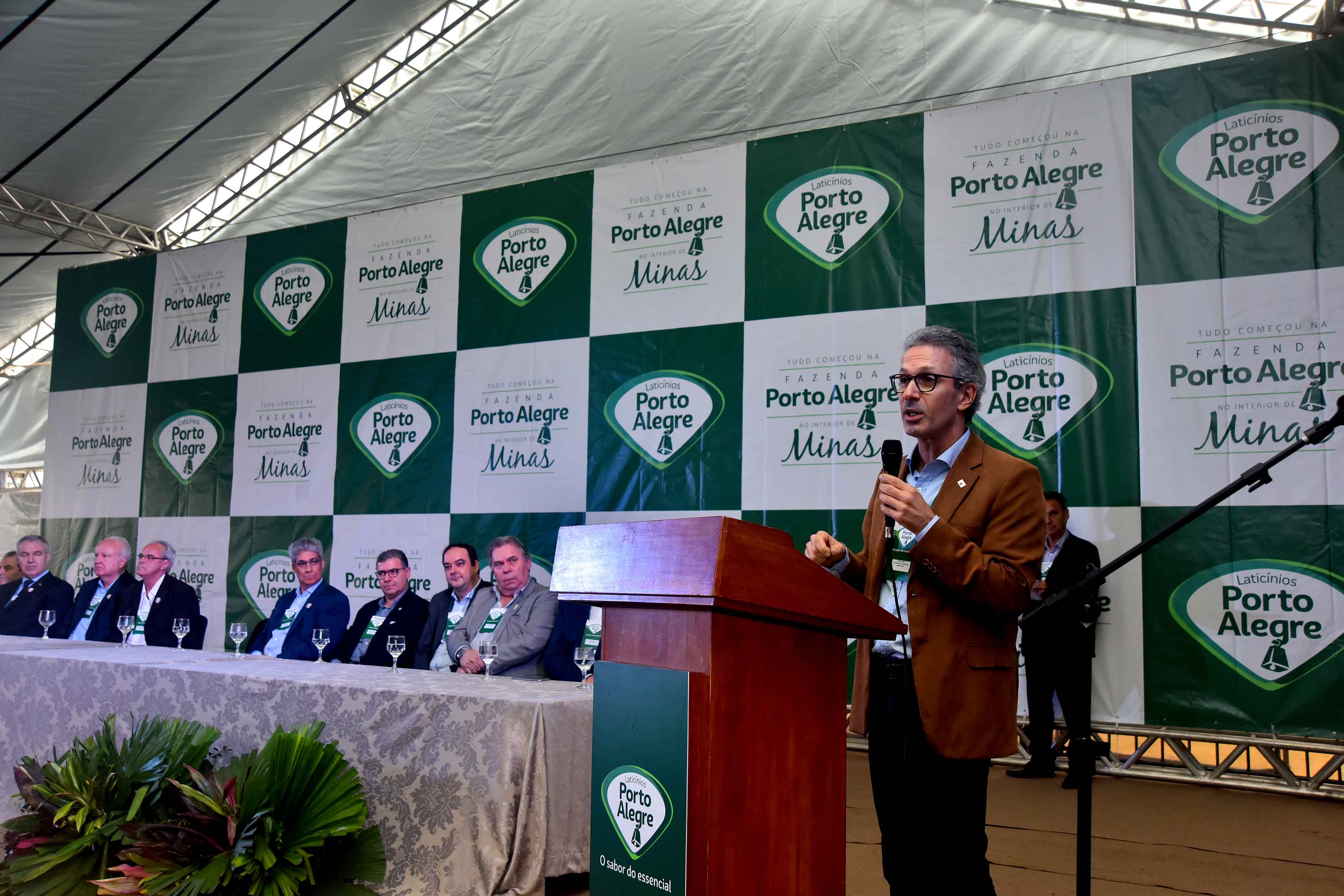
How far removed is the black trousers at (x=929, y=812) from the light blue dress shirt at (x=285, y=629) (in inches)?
133

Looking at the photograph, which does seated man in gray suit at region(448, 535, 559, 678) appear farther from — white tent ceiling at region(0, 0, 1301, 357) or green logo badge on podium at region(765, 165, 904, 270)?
white tent ceiling at region(0, 0, 1301, 357)

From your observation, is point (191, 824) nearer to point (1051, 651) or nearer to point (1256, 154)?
point (1051, 651)

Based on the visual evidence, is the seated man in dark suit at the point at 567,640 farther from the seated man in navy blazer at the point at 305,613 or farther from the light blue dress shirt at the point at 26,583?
the light blue dress shirt at the point at 26,583

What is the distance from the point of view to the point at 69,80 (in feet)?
19.5

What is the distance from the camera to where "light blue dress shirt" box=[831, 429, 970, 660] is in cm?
170

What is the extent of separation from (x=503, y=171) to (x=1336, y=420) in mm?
5557

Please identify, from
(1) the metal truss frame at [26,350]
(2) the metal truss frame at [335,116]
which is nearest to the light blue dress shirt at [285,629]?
(2) the metal truss frame at [335,116]

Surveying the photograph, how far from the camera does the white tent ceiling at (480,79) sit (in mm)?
5246

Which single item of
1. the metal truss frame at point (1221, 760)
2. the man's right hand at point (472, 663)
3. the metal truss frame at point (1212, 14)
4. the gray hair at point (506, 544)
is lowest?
the metal truss frame at point (1221, 760)

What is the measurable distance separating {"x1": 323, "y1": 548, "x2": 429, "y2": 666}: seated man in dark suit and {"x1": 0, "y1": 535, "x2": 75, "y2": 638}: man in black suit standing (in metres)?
1.78

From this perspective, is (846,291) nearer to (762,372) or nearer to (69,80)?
(762,372)

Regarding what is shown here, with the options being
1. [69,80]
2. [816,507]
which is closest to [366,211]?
[69,80]

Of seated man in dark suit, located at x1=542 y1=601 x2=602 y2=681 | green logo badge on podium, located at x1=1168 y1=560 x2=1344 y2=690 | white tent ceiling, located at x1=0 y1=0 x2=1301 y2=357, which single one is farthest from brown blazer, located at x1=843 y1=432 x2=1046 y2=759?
white tent ceiling, located at x1=0 y1=0 x2=1301 y2=357

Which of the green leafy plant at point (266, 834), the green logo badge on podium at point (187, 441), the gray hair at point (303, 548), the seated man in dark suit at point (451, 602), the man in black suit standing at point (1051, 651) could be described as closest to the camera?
the green leafy plant at point (266, 834)
